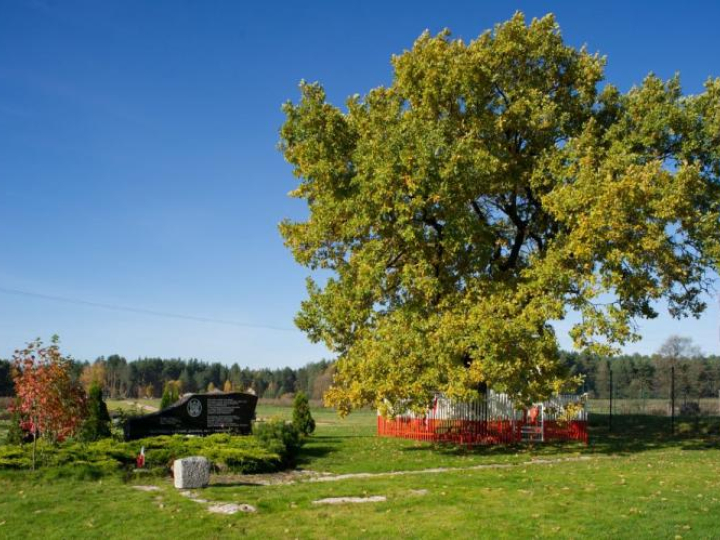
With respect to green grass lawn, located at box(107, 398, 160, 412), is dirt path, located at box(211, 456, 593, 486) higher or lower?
higher

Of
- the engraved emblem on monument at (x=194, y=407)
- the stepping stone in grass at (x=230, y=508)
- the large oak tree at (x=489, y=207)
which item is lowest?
the stepping stone in grass at (x=230, y=508)

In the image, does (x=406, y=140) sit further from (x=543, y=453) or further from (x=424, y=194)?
(x=543, y=453)

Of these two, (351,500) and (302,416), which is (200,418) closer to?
(302,416)

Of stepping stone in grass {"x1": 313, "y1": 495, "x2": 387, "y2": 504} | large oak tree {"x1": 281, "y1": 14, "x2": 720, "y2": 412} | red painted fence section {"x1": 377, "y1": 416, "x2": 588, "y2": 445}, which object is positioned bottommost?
red painted fence section {"x1": 377, "y1": 416, "x2": 588, "y2": 445}

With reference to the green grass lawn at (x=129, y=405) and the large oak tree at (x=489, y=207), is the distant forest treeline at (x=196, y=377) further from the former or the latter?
the large oak tree at (x=489, y=207)

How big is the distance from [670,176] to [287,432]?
14083 millimetres

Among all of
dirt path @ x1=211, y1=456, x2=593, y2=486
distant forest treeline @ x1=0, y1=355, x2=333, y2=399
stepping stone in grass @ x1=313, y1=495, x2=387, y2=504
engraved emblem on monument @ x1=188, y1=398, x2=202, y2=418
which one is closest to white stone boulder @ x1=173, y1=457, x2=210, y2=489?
dirt path @ x1=211, y1=456, x2=593, y2=486

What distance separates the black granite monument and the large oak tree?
4.38 metres

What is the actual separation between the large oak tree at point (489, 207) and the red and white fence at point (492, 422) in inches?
186

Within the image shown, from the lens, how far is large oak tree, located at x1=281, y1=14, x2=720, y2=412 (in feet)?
63.1

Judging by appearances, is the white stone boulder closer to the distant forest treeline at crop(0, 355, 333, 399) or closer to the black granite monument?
the black granite monument

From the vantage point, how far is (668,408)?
159 feet

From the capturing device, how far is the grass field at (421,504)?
1036 centimetres

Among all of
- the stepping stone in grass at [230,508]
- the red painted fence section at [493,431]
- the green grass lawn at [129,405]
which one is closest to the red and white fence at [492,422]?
the red painted fence section at [493,431]
